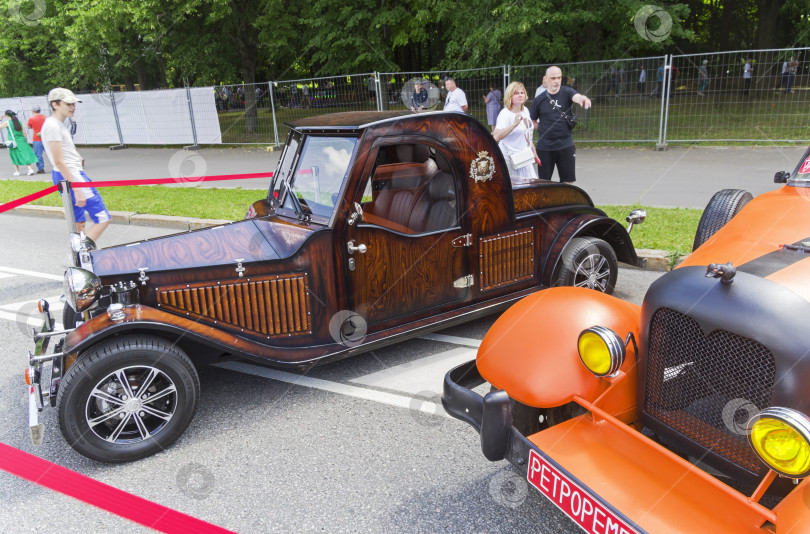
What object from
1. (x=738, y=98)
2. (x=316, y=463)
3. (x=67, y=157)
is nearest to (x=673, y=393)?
(x=316, y=463)

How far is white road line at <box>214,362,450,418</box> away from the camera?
3.69m

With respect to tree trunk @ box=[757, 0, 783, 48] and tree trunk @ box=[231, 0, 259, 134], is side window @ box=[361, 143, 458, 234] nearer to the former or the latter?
tree trunk @ box=[231, 0, 259, 134]

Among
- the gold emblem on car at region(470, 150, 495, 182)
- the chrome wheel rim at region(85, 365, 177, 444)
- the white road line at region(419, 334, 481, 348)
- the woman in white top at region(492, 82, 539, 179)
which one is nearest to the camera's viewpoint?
the chrome wheel rim at region(85, 365, 177, 444)

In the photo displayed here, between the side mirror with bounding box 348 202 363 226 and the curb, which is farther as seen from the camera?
the curb

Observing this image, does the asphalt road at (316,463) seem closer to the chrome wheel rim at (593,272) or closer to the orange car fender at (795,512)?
the orange car fender at (795,512)

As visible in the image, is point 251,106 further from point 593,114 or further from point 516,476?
point 516,476

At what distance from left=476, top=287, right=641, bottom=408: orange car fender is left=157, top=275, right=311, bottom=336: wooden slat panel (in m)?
1.33

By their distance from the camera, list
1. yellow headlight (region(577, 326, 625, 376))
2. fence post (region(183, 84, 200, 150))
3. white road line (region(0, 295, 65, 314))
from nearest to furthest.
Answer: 1. yellow headlight (region(577, 326, 625, 376))
2. white road line (region(0, 295, 65, 314))
3. fence post (region(183, 84, 200, 150))

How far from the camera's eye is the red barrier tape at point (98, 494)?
2.74 m

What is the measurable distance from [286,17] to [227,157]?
24.5 feet

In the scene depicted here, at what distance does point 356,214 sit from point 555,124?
13.4 feet

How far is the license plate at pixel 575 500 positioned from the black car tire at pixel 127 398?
1991mm

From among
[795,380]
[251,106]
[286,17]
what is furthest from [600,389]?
[286,17]

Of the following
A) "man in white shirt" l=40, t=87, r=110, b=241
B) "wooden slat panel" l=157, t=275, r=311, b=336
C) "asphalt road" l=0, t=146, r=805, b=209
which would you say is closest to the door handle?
"wooden slat panel" l=157, t=275, r=311, b=336
